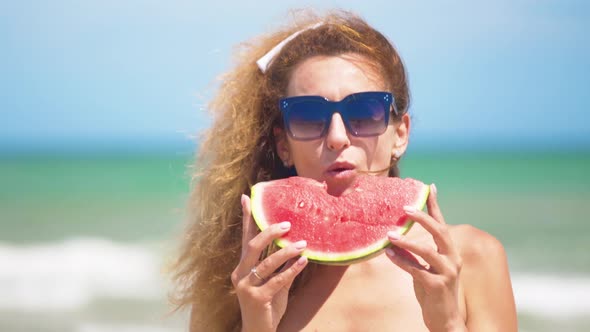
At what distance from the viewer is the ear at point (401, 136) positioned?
Answer: 11.6 ft

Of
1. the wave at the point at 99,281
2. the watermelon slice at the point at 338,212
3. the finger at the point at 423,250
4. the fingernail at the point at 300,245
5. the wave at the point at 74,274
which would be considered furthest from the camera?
the wave at the point at 74,274

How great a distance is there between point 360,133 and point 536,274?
8.49 m

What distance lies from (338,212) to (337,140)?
1.07 feet

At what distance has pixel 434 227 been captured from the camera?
2570 millimetres

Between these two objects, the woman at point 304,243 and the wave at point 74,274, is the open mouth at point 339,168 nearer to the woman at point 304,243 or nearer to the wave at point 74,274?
the woman at point 304,243

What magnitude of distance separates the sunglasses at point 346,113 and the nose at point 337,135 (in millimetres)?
19

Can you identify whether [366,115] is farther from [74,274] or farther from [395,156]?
[74,274]

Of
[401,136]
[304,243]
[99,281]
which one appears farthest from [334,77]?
[99,281]

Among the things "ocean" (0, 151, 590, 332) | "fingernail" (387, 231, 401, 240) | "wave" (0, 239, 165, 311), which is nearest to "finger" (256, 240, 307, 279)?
"fingernail" (387, 231, 401, 240)

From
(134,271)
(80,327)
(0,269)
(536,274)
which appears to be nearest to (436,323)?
(80,327)

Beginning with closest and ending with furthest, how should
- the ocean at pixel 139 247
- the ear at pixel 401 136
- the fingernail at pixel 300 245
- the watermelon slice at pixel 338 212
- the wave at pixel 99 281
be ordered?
the fingernail at pixel 300 245 < the watermelon slice at pixel 338 212 < the ear at pixel 401 136 < the ocean at pixel 139 247 < the wave at pixel 99 281

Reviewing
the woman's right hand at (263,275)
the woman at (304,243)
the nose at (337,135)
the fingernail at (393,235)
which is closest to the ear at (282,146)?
the woman at (304,243)

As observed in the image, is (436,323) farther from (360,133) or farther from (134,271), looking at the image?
(134,271)

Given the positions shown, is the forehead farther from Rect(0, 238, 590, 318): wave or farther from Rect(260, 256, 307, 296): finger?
Rect(0, 238, 590, 318): wave
